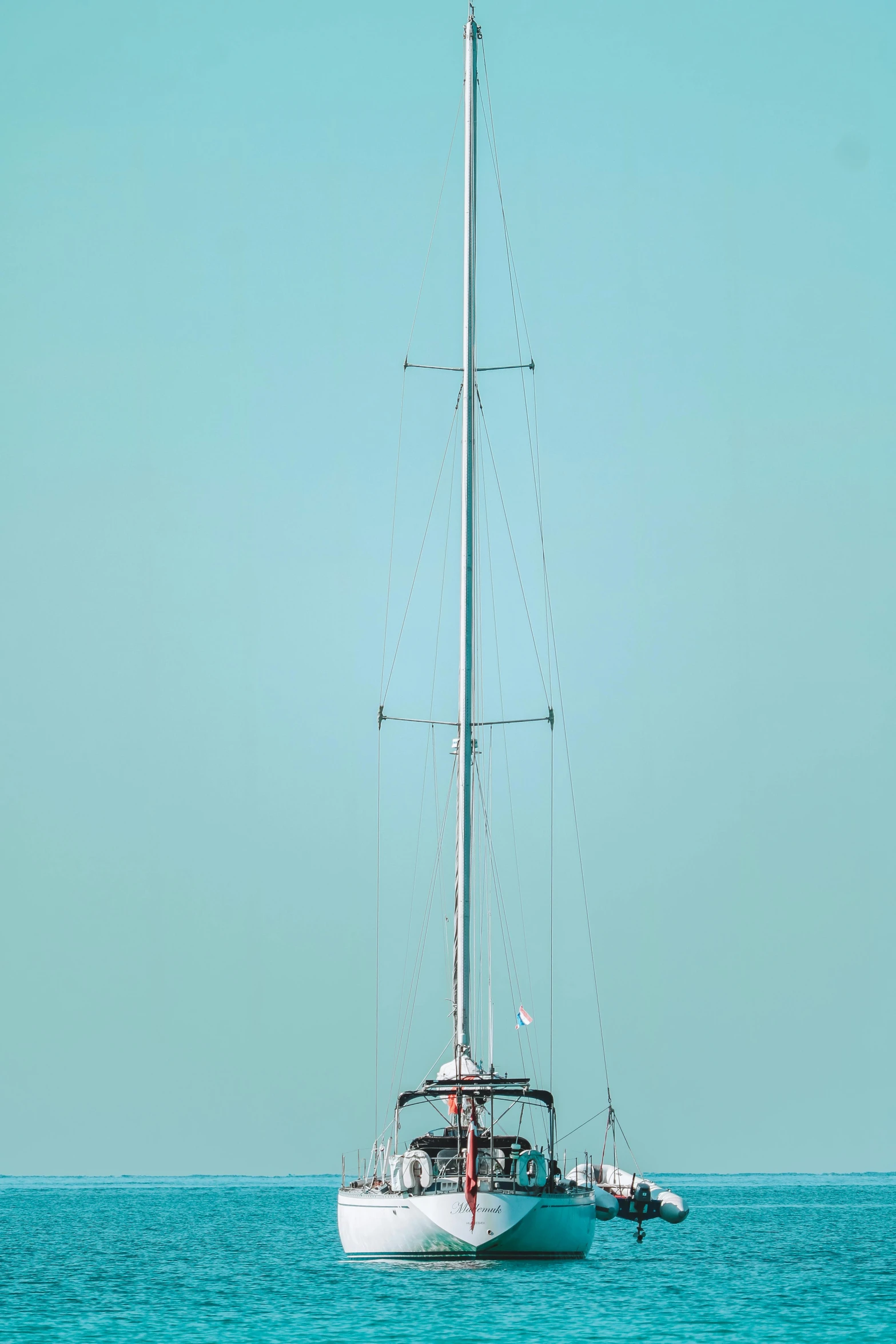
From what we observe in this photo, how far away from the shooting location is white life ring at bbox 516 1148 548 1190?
3894 centimetres

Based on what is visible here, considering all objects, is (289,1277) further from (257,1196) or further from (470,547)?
(257,1196)

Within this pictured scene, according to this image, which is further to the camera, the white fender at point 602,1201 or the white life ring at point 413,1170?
the white fender at point 602,1201

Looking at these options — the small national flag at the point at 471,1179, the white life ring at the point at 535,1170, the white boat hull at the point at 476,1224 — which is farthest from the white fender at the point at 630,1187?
the small national flag at the point at 471,1179

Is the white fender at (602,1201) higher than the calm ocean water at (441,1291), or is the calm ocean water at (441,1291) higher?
the white fender at (602,1201)

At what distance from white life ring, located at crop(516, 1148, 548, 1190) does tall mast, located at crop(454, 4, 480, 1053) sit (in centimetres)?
508

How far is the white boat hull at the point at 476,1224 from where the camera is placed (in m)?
37.6

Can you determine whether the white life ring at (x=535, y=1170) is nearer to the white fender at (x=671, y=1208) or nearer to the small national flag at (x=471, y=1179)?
the small national flag at (x=471, y=1179)

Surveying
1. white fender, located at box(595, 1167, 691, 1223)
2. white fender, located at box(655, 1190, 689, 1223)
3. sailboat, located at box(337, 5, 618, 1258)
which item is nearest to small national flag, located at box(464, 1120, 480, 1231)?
sailboat, located at box(337, 5, 618, 1258)

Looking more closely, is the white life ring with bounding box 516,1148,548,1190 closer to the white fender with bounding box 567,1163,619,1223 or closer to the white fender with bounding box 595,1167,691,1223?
the white fender with bounding box 567,1163,619,1223

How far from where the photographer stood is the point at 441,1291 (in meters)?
38.8

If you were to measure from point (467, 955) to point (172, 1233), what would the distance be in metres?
40.4

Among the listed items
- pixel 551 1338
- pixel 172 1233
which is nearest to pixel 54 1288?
pixel 551 1338

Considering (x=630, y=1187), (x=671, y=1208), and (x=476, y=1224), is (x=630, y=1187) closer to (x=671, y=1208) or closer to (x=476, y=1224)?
(x=671, y=1208)

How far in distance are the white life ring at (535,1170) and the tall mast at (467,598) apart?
200 inches
